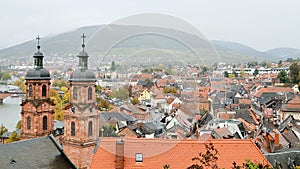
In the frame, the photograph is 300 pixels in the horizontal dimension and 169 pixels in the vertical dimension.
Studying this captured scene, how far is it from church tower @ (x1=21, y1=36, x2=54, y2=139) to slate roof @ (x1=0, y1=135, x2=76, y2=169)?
696cm

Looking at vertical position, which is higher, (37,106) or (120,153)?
(120,153)

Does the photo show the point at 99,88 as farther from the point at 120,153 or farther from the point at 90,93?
the point at 120,153

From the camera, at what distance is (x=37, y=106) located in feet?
93.7

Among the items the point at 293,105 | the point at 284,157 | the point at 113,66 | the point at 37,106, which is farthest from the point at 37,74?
the point at 293,105

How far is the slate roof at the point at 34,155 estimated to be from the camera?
62.7 feet

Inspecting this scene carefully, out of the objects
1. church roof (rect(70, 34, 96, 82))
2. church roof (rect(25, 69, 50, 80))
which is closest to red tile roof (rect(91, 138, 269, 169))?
church roof (rect(70, 34, 96, 82))

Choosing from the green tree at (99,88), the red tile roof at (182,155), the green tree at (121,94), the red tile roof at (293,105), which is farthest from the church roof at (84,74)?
the red tile roof at (293,105)

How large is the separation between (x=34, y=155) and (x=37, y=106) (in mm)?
8731

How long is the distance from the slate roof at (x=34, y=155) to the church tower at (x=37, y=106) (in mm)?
6956

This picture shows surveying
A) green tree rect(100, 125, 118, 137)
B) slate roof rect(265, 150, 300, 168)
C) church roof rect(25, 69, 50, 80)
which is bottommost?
slate roof rect(265, 150, 300, 168)

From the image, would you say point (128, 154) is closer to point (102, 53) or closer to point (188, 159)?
point (188, 159)

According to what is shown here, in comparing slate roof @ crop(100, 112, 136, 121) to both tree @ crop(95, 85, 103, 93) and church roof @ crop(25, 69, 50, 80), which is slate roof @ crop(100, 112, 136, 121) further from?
church roof @ crop(25, 69, 50, 80)

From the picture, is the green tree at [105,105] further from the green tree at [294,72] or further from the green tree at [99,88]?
the green tree at [294,72]

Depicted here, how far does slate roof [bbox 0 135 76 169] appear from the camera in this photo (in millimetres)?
19109
